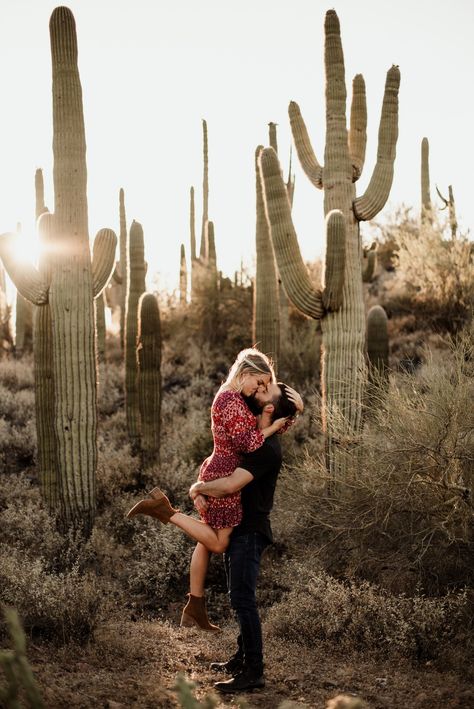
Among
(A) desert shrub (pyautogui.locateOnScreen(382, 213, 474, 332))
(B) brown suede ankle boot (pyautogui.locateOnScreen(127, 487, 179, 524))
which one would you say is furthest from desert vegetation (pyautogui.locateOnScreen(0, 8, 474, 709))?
(A) desert shrub (pyautogui.locateOnScreen(382, 213, 474, 332))

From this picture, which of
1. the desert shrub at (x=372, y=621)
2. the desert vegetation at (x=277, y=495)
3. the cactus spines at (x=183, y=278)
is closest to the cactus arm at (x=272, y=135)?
the desert vegetation at (x=277, y=495)

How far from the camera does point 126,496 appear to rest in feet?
33.4

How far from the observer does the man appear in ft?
15.6

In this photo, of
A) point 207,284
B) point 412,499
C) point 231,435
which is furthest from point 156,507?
point 207,284

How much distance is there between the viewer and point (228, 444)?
4.87m

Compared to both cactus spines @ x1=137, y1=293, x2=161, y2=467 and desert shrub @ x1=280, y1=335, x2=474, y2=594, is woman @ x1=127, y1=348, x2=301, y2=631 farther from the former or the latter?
cactus spines @ x1=137, y1=293, x2=161, y2=467

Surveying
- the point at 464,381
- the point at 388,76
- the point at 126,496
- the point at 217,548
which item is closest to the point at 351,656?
the point at 217,548

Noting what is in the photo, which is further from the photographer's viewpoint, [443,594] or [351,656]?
[443,594]

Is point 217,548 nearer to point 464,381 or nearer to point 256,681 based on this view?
point 256,681

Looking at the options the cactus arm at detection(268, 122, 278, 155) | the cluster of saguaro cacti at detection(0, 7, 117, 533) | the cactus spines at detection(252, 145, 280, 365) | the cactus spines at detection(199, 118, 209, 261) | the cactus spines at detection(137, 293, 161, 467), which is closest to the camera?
the cluster of saguaro cacti at detection(0, 7, 117, 533)

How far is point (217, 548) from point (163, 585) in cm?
320

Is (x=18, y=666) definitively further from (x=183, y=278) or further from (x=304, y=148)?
(x=183, y=278)

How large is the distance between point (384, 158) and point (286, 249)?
2196 mm

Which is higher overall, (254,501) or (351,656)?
(254,501)
